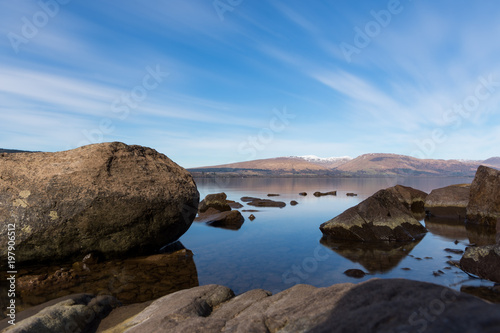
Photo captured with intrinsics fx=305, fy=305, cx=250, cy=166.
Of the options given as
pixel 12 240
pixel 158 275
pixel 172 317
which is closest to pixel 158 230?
pixel 158 275

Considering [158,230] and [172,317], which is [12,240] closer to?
[158,230]

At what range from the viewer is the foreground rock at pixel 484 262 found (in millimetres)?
9519

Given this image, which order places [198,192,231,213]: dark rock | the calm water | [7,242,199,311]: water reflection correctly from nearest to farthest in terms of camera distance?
[7,242,199,311]: water reflection
the calm water
[198,192,231,213]: dark rock

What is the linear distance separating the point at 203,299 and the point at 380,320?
13.0 feet

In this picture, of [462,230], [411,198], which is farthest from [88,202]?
[411,198]

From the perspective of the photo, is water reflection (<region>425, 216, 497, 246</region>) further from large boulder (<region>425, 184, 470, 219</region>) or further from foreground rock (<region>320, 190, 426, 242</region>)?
foreground rock (<region>320, 190, 426, 242</region>)

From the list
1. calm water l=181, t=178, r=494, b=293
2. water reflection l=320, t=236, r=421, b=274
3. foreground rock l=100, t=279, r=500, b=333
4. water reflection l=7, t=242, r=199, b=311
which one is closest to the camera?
foreground rock l=100, t=279, r=500, b=333

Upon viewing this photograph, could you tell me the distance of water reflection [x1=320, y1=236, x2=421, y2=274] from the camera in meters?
11.9

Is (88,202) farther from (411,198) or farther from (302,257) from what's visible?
(411,198)

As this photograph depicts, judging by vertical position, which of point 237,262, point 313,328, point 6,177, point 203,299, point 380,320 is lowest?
point 237,262

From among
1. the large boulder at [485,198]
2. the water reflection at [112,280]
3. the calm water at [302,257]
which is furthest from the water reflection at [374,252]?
the large boulder at [485,198]

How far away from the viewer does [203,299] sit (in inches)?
254

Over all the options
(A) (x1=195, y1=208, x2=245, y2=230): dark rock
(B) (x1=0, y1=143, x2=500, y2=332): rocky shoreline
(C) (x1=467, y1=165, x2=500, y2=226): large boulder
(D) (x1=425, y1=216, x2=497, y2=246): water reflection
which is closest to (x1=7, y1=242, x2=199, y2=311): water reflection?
(B) (x1=0, y1=143, x2=500, y2=332): rocky shoreline

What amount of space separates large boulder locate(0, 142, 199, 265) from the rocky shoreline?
3 cm
